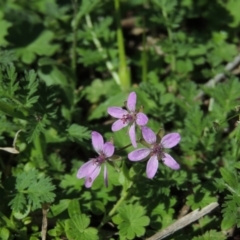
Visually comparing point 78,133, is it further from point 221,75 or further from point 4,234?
point 221,75

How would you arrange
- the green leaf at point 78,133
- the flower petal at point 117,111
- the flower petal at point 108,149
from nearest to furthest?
the flower petal at point 108,149 → the flower petal at point 117,111 → the green leaf at point 78,133

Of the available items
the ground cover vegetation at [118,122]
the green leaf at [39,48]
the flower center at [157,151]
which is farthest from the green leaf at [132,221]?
the green leaf at [39,48]

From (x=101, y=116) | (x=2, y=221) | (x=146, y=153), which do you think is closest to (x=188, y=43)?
(x=101, y=116)

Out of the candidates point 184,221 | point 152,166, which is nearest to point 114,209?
point 184,221

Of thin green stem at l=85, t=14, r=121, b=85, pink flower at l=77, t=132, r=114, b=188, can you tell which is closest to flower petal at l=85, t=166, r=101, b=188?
pink flower at l=77, t=132, r=114, b=188

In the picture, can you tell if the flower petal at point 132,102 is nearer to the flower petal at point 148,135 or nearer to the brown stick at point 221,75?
the flower petal at point 148,135
